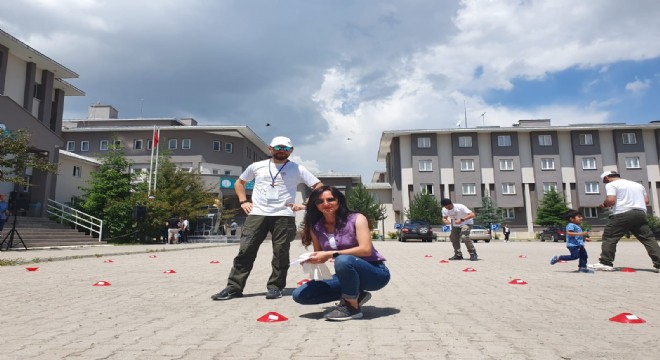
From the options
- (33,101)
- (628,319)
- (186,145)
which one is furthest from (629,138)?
(33,101)

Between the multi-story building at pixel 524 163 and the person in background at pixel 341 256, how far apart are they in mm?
45904

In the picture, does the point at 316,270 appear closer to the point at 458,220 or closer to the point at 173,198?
the point at 458,220

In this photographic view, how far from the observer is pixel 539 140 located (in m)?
50.5

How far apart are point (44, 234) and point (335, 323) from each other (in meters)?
20.6

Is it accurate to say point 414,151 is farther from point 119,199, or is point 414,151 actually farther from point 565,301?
point 565,301

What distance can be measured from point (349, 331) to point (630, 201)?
714cm

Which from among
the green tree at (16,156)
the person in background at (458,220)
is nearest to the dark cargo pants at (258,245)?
the person in background at (458,220)

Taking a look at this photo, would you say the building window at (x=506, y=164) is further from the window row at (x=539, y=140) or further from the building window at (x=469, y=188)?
the building window at (x=469, y=188)

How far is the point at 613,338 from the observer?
324 centimetres

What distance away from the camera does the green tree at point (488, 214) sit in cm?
4547

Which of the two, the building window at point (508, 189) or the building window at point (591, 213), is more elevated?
the building window at point (508, 189)

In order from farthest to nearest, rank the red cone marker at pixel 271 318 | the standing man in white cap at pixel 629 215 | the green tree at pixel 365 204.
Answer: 1. the green tree at pixel 365 204
2. the standing man in white cap at pixel 629 215
3. the red cone marker at pixel 271 318

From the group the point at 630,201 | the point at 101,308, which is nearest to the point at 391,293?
the point at 101,308

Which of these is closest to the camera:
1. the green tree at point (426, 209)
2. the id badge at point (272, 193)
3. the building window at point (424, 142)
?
the id badge at point (272, 193)
